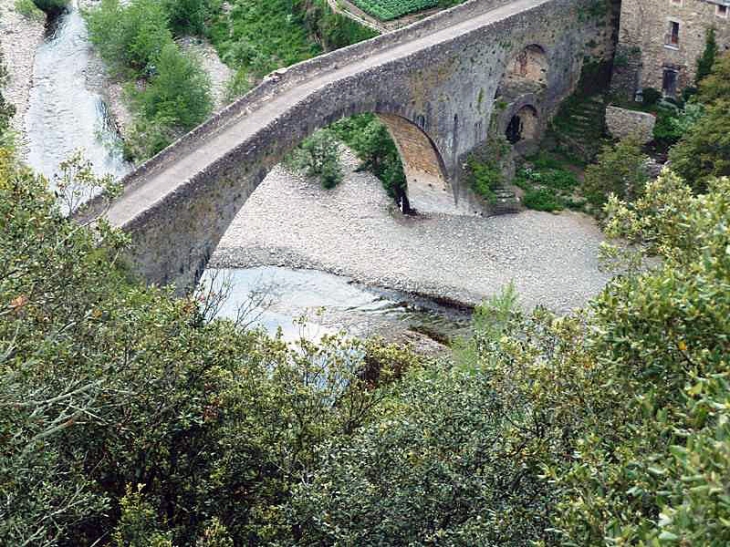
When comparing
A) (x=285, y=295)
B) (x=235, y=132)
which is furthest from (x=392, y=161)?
(x=235, y=132)

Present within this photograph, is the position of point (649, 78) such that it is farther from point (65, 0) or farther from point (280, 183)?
point (65, 0)

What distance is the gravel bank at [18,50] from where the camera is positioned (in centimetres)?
5397

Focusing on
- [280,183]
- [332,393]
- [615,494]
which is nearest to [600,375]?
[615,494]

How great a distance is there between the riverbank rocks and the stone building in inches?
56.1

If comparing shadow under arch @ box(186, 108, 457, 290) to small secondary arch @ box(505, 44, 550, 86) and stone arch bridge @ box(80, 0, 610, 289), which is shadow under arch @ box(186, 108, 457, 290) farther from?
small secondary arch @ box(505, 44, 550, 86)

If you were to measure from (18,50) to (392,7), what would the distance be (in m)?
19.2

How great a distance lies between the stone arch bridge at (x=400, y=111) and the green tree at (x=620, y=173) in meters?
4.96

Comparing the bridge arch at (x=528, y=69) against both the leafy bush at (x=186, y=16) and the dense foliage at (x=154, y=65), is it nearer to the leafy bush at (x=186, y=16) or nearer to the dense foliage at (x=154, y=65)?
the dense foliage at (x=154, y=65)


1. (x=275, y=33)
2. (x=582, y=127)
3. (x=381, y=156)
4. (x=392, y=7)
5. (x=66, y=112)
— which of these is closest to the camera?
(x=381, y=156)

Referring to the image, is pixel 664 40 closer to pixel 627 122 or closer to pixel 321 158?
pixel 627 122

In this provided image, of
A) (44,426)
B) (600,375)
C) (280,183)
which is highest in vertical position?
(600,375)

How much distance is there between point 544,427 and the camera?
61.0 feet

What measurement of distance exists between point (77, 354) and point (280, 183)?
2899cm

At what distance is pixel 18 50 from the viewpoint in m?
59.3
